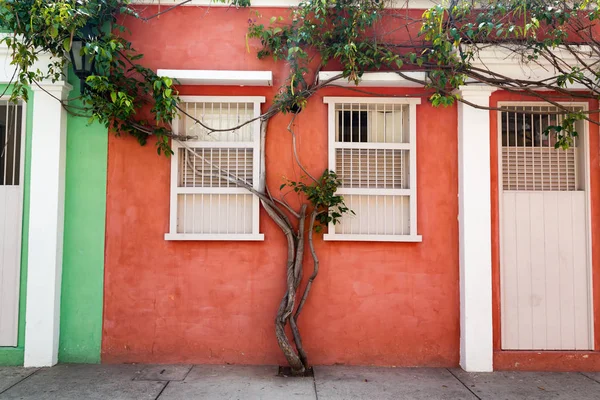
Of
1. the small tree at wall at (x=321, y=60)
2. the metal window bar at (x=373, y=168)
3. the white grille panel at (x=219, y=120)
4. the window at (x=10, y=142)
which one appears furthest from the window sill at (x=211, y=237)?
the window at (x=10, y=142)

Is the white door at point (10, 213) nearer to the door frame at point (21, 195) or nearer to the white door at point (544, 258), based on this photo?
the door frame at point (21, 195)

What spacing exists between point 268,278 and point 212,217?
0.97 m

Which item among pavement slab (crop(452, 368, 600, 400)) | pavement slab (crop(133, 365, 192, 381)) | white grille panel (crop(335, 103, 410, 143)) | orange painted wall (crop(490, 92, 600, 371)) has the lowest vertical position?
pavement slab (crop(452, 368, 600, 400))

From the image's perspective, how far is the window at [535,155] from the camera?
18.2 feet

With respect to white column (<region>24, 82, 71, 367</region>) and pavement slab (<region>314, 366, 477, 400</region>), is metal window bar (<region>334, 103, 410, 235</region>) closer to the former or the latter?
pavement slab (<region>314, 366, 477, 400</region>)

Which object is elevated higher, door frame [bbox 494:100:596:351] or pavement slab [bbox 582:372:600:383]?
door frame [bbox 494:100:596:351]

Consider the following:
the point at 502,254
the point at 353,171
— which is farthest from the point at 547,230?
the point at 353,171

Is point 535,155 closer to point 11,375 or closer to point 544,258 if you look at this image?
point 544,258

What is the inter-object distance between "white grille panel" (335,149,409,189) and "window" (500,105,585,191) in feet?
4.02

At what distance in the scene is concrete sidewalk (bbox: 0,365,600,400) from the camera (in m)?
4.55

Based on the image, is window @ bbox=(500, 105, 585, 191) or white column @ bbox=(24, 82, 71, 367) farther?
Answer: window @ bbox=(500, 105, 585, 191)

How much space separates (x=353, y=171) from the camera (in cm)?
552

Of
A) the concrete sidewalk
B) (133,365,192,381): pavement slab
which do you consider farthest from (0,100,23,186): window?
(133,365,192,381): pavement slab

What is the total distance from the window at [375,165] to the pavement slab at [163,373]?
2191mm
